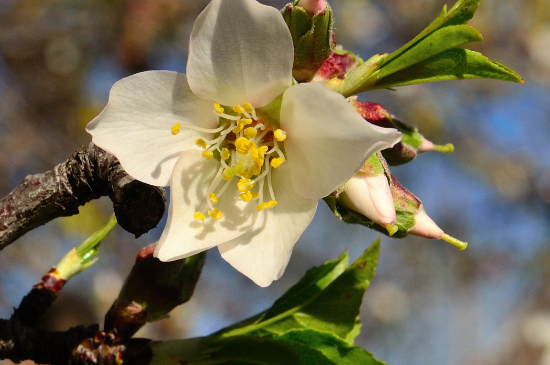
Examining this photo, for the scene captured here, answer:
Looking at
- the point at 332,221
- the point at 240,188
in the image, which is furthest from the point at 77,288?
the point at 240,188

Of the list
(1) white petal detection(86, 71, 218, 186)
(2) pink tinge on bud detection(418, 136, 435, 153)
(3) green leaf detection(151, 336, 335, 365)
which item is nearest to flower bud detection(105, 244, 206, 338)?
(3) green leaf detection(151, 336, 335, 365)

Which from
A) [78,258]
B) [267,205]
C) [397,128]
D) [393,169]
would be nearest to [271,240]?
[267,205]

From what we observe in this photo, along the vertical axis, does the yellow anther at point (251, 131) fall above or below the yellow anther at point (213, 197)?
above

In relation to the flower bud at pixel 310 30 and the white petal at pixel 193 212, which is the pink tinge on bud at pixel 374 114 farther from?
the white petal at pixel 193 212

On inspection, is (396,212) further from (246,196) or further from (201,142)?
(201,142)

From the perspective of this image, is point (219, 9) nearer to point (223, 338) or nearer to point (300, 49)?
point (300, 49)

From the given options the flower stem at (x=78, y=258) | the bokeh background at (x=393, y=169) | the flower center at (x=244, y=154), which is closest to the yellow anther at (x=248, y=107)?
the flower center at (x=244, y=154)
